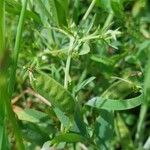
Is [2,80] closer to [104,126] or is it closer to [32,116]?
[104,126]

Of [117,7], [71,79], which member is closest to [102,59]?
[71,79]

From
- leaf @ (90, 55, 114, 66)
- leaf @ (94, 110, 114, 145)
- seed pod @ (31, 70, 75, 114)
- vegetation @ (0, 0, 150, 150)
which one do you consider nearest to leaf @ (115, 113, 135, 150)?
vegetation @ (0, 0, 150, 150)

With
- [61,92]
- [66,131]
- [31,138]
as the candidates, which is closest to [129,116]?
[31,138]

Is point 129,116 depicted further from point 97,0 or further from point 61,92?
point 61,92

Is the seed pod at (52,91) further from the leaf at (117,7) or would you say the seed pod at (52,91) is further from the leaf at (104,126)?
the leaf at (117,7)

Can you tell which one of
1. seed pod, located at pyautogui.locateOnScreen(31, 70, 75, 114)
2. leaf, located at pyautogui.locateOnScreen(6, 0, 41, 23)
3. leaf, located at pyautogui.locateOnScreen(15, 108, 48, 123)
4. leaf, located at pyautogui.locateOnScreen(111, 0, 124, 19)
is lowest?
leaf, located at pyautogui.locateOnScreen(15, 108, 48, 123)

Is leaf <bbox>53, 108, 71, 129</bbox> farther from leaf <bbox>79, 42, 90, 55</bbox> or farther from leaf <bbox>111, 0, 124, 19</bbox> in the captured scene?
leaf <bbox>111, 0, 124, 19</bbox>

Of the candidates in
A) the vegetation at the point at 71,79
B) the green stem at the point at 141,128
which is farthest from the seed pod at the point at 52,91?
the green stem at the point at 141,128
